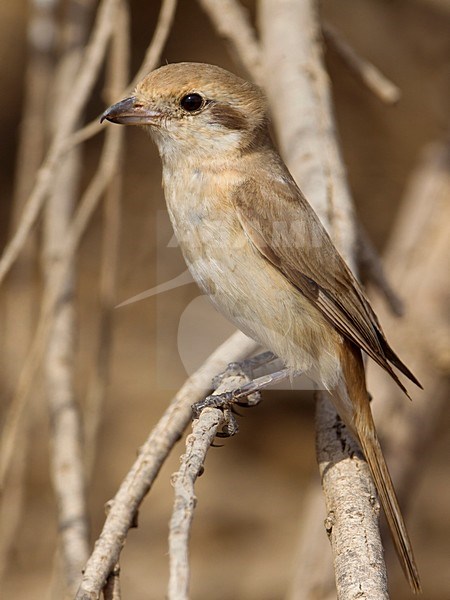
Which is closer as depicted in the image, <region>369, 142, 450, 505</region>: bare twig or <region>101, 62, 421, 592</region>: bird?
<region>101, 62, 421, 592</region>: bird

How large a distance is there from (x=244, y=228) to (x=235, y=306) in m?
0.22

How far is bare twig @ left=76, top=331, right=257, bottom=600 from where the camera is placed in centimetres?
184

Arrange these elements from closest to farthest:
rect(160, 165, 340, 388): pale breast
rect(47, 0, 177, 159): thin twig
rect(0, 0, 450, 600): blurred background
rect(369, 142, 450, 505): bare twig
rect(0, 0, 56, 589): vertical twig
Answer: rect(160, 165, 340, 388): pale breast
rect(47, 0, 177, 159): thin twig
rect(0, 0, 56, 589): vertical twig
rect(369, 142, 450, 505): bare twig
rect(0, 0, 450, 600): blurred background

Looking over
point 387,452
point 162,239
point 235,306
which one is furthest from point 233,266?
point 387,452

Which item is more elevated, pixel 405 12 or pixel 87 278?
pixel 405 12

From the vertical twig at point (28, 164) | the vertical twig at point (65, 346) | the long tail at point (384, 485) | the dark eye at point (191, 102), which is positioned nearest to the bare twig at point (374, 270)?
the long tail at point (384, 485)

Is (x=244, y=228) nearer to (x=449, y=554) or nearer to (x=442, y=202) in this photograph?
(x=442, y=202)

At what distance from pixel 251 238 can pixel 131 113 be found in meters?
0.50

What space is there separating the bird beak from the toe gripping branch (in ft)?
2.45

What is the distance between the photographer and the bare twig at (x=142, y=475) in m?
1.84

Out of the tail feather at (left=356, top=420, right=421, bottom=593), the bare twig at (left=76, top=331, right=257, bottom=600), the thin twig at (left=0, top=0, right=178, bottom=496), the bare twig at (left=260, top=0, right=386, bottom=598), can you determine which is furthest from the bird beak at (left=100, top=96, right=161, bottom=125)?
the tail feather at (left=356, top=420, right=421, bottom=593)

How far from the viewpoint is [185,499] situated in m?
1.63

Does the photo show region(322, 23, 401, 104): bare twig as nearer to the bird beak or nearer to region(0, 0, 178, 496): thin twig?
region(0, 0, 178, 496): thin twig

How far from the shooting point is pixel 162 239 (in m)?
3.38
